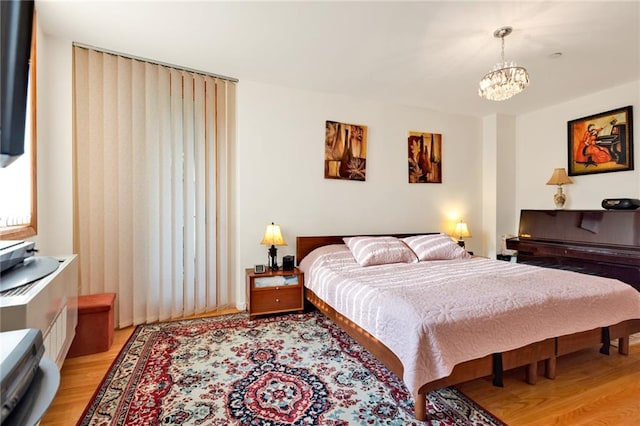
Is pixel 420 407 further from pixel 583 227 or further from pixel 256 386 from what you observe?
pixel 583 227

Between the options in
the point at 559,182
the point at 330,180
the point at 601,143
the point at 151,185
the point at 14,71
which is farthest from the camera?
the point at 559,182

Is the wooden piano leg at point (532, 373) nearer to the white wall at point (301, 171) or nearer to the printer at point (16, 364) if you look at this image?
the white wall at point (301, 171)

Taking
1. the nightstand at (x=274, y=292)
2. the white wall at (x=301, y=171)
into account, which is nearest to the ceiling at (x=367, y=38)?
the white wall at (x=301, y=171)

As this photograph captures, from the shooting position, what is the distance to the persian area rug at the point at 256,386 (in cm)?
156

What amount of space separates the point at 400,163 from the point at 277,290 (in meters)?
2.37

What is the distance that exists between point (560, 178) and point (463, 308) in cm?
328

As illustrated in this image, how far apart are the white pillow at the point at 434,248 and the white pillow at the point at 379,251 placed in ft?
0.42

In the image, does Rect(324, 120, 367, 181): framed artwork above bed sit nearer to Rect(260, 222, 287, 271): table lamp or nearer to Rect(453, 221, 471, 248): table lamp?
Rect(260, 222, 287, 271): table lamp

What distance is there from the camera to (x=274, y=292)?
9.81ft

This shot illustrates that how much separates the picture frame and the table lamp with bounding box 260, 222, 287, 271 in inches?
153

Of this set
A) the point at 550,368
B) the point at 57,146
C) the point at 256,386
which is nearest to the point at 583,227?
the point at 550,368

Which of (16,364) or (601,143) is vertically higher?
(601,143)

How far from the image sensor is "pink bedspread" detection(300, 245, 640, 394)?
150 centimetres

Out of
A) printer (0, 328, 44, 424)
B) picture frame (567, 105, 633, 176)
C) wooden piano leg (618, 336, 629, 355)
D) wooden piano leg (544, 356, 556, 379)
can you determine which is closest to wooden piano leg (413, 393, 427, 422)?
wooden piano leg (544, 356, 556, 379)
